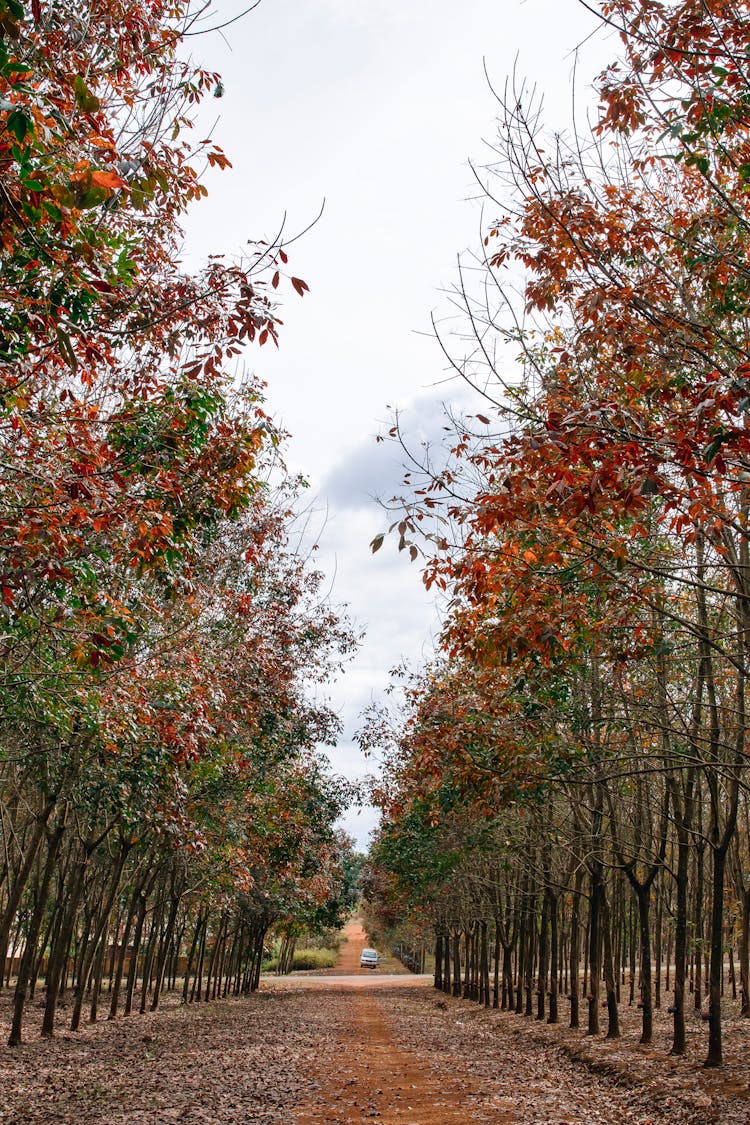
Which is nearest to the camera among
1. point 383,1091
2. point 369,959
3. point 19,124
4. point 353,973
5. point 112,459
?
point 19,124

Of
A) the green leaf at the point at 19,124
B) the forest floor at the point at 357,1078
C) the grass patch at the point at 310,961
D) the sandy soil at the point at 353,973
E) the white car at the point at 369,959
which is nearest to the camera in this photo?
the green leaf at the point at 19,124

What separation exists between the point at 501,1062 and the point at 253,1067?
482 centimetres

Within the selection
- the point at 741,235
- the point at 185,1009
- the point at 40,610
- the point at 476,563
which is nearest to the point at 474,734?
the point at 476,563

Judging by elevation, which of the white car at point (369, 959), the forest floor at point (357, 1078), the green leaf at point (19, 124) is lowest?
the white car at point (369, 959)

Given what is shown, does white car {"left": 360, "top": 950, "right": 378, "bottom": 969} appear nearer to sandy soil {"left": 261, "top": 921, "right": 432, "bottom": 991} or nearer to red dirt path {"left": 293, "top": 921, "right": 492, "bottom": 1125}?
sandy soil {"left": 261, "top": 921, "right": 432, "bottom": 991}

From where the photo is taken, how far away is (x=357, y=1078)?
13773mm

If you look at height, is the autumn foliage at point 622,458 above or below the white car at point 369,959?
above

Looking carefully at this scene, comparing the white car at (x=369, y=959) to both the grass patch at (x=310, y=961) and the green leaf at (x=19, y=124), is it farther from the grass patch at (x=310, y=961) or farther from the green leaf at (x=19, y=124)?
the green leaf at (x=19, y=124)

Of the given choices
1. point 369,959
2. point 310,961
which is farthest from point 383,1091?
point 310,961

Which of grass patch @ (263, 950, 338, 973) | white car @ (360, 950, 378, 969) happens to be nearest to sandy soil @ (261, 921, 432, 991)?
white car @ (360, 950, 378, 969)

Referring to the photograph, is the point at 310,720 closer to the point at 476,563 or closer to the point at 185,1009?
the point at 185,1009

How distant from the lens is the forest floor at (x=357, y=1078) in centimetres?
1059

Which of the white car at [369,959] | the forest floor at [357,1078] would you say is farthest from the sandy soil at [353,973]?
the forest floor at [357,1078]

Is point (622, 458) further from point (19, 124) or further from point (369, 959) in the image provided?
point (369, 959)
